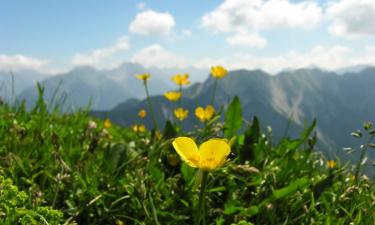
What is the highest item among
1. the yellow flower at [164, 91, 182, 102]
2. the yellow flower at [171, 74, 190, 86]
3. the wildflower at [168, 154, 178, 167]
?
the yellow flower at [171, 74, 190, 86]

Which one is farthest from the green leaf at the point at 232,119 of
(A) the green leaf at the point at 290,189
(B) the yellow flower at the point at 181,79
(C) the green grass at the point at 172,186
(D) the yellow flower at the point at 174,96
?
(B) the yellow flower at the point at 181,79

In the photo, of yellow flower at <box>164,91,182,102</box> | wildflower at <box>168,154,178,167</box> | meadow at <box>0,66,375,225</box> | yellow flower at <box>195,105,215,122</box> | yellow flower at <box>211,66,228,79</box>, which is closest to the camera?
meadow at <box>0,66,375,225</box>

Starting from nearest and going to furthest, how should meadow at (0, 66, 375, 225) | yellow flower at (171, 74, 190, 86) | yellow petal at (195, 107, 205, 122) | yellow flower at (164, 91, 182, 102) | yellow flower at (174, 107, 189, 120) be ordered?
meadow at (0, 66, 375, 225) → yellow petal at (195, 107, 205, 122) → yellow flower at (174, 107, 189, 120) → yellow flower at (164, 91, 182, 102) → yellow flower at (171, 74, 190, 86)

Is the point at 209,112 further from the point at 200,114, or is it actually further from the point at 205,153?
the point at 205,153

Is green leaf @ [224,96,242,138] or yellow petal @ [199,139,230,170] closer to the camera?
yellow petal @ [199,139,230,170]

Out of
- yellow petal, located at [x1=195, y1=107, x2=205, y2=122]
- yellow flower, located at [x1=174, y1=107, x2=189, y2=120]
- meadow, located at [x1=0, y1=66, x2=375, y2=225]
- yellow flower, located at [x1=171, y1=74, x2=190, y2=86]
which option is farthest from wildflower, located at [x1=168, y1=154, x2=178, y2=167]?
yellow flower, located at [x1=171, y1=74, x2=190, y2=86]

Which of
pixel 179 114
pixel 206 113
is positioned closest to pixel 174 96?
pixel 179 114

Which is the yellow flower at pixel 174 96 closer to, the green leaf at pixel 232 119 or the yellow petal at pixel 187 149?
the green leaf at pixel 232 119

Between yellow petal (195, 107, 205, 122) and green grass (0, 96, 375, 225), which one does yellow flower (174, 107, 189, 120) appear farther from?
green grass (0, 96, 375, 225)
